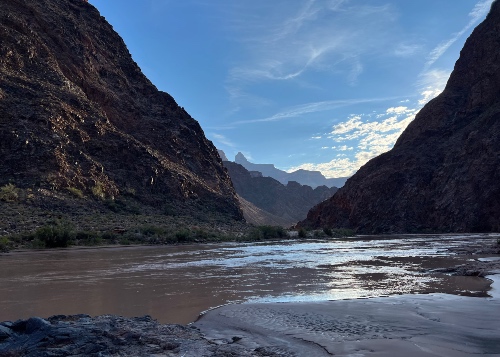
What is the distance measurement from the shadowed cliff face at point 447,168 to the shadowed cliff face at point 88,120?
2286 centimetres

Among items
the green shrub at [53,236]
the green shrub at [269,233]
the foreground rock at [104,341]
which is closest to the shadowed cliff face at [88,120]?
the green shrub at [269,233]

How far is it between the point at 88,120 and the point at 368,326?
151 ft

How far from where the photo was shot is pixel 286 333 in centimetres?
474

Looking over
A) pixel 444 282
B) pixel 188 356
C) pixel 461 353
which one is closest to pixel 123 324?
pixel 188 356

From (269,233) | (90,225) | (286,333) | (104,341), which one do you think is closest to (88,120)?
(90,225)

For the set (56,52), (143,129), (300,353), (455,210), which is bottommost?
(300,353)

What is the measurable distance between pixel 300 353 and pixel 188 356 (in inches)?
43.0

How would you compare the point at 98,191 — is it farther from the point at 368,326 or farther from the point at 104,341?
the point at 368,326

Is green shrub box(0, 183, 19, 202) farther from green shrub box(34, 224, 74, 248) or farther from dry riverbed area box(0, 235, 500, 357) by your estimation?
dry riverbed area box(0, 235, 500, 357)

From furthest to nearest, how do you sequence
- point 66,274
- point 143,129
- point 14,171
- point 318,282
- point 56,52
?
point 143,129
point 56,52
point 14,171
point 66,274
point 318,282

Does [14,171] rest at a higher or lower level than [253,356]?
higher

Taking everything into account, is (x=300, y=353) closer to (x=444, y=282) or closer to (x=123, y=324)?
(x=123, y=324)

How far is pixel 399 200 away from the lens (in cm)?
6191

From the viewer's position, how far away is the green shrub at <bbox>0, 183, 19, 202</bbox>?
30.5m
